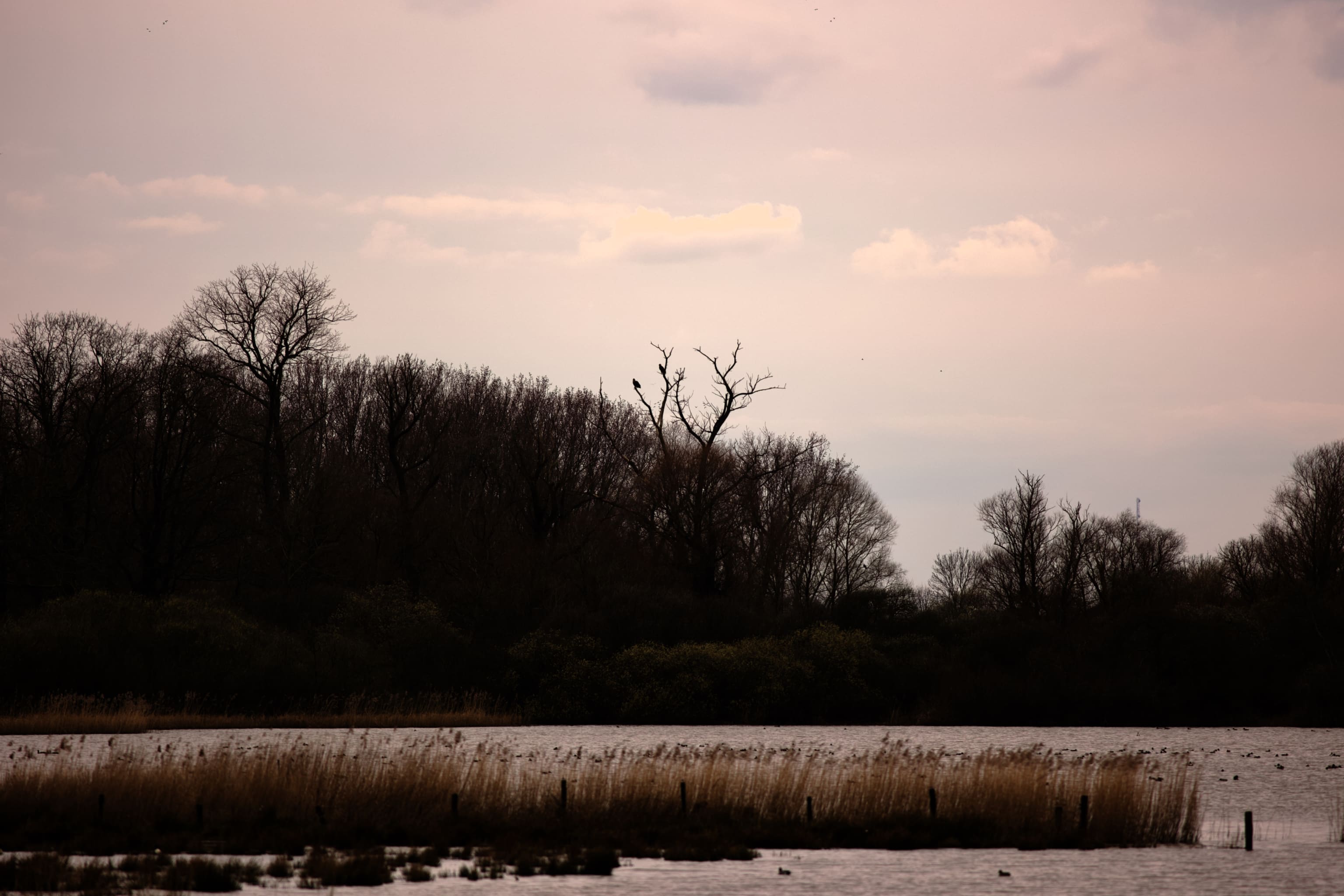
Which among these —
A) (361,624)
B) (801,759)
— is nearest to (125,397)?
(361,624)

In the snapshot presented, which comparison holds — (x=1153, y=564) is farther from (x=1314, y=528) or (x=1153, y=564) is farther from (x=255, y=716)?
(x=255, y=716)

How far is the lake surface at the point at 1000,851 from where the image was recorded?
2025cm

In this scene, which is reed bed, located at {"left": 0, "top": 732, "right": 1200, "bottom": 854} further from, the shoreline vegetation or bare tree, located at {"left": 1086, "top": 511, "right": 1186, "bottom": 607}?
bare tree, located at {"left": 1086, "top": 511, "right": 1186, "bottom": 607}

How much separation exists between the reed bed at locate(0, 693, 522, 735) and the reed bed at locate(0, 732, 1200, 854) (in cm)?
1895

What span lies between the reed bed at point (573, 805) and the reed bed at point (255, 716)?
746 inches

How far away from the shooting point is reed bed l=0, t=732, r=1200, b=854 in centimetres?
2452

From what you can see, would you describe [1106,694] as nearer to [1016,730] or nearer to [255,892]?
[1016,730]

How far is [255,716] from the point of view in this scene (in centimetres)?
5638

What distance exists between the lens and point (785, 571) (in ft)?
300

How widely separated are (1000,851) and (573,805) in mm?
8279

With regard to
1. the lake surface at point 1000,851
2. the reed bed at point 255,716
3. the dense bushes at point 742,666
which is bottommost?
the lake surface at point 1000,851

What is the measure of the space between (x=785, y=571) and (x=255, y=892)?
74.0m

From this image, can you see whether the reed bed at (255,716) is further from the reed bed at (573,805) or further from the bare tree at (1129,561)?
the bare tree at (1129,561)

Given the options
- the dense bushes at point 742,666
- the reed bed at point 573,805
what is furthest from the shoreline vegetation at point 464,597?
the reed bed at point 573,805
